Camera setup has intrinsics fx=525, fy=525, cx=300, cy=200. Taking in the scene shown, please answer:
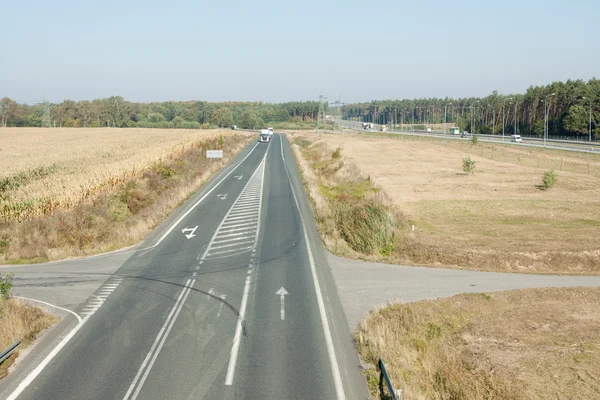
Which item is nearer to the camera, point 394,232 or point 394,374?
point 394,374

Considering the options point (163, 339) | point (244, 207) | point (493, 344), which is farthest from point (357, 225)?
point (163, 339)

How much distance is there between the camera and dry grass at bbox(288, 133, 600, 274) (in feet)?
79.8

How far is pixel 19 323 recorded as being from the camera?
52.4 ft

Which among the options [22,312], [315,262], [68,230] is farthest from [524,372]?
[68,230]

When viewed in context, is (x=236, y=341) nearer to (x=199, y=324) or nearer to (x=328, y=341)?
(x=199, y=324)

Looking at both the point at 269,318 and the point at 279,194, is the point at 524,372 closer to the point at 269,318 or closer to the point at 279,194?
the point at 269,318

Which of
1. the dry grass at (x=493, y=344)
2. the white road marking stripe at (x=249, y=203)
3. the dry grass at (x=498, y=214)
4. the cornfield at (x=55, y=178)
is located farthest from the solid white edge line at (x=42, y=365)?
the white road marking stripe at (x=249, y=203)

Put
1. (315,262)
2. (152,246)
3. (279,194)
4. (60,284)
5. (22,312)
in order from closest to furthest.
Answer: (22,312), (60,284), (315,262), (152,246), (279,194)

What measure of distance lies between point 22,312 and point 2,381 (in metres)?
4.13

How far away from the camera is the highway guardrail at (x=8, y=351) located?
13.5m

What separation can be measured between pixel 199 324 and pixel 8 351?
532 cm

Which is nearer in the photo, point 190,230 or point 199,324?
point 199,324

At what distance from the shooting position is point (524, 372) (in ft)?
44.0

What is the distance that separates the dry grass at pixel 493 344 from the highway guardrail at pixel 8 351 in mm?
9449
